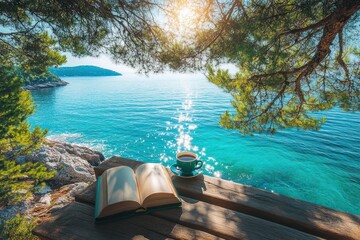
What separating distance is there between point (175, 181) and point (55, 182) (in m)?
6.77

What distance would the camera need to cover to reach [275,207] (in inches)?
64.6

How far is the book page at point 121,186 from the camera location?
145cm

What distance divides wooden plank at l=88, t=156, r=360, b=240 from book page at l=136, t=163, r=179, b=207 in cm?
28

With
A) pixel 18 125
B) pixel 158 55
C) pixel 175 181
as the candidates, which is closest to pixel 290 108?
pixel 158 55

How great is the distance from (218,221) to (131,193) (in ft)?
2.37

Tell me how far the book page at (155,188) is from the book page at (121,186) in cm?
7

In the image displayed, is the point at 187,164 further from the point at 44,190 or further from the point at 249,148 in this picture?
the point at 249,148

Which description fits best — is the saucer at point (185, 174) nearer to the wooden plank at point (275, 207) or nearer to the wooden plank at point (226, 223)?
the wooden plank at point (275, 207)

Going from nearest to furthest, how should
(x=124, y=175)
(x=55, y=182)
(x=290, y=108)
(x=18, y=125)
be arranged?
(x=124, y=175), (x=18, y=125), (x=290, y=108), (x=55, y=182)

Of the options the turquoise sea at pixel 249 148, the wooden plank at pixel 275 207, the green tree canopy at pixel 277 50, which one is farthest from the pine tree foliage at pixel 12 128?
the turquoise sea at pixel 249 148

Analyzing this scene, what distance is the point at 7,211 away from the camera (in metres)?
4.46

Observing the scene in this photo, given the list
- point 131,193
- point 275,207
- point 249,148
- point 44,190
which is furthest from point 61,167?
point 249,148

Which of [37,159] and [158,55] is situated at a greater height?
[158,55]

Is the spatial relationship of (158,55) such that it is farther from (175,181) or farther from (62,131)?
(62,131)
